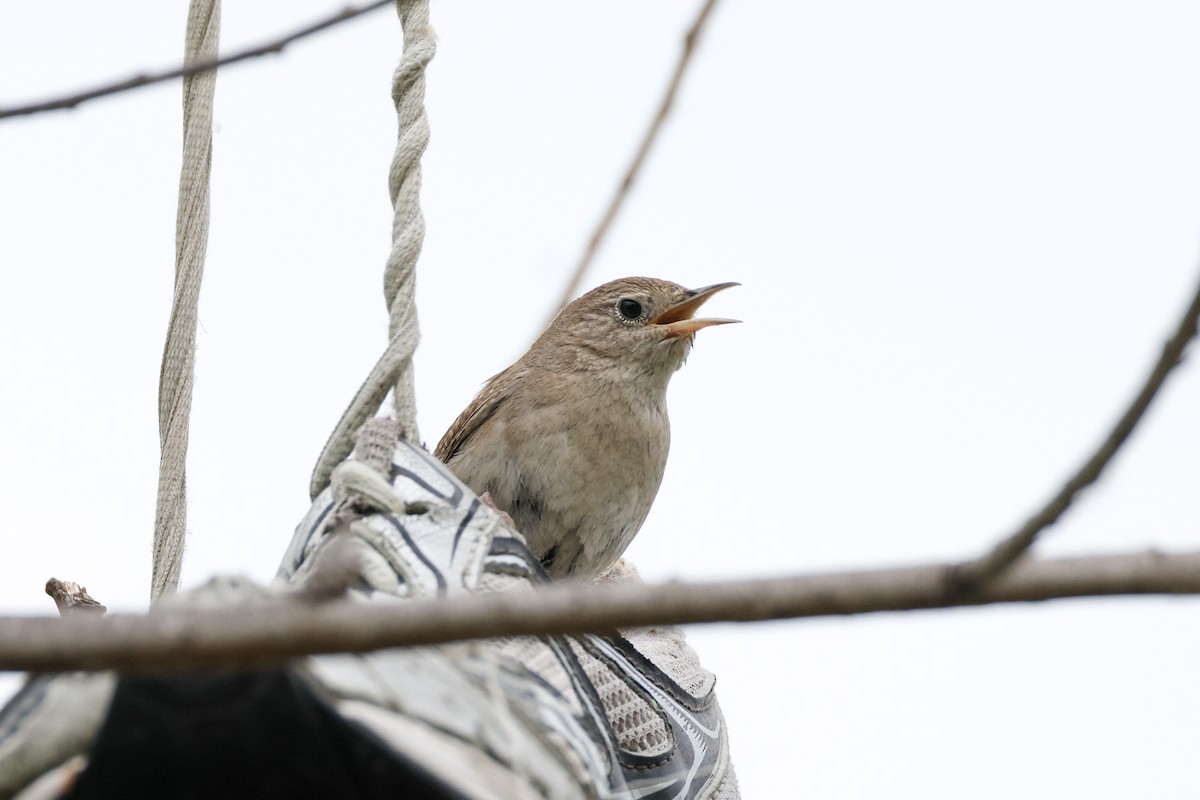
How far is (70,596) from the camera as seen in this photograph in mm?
2506

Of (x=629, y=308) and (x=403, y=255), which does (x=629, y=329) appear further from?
(x=403, y=255)

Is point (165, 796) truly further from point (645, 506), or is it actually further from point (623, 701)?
point (645, 506)

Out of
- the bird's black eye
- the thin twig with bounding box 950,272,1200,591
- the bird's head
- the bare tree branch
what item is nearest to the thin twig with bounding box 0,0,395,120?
the thin twig with bounding box 950,272,1200,591

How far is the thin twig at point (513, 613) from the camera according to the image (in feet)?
2.95

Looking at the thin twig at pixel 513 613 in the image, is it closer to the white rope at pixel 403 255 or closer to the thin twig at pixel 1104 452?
the thin twig at pixel 1104 452

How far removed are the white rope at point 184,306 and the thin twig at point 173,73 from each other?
1014 millimetres

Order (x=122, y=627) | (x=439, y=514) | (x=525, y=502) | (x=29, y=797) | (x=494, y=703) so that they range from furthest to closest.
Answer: (x=525, y=502) → (x=439, y=514) → (x=494, y=703) → (x=29, y=797) → (x=122, y=627)

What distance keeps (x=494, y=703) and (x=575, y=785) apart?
15cm

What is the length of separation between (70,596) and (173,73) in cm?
135

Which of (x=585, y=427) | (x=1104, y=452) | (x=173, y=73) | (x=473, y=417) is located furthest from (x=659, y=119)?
(x=473, y=417)

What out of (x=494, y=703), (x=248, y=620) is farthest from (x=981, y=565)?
(x=494, y=703)

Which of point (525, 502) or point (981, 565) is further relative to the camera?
point (525, 502)

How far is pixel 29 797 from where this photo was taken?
1334 mm

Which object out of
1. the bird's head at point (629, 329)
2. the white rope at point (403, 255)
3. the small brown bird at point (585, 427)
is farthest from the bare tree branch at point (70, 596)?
the bird's head at point (629, 329)
